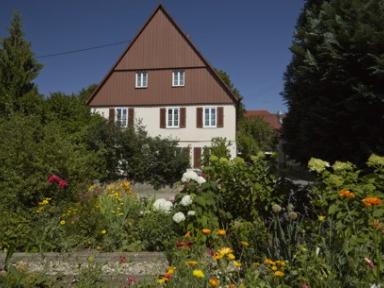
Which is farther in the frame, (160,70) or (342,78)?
(160,70)

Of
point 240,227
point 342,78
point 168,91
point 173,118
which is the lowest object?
point 240,227

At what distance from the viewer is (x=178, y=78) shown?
25859mm

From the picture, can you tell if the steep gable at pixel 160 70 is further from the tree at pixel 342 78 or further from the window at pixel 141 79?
the tree at pixel 342 78

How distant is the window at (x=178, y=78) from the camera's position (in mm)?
25812

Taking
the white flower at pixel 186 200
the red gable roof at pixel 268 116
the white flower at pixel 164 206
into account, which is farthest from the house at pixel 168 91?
the red gable roof at pixel 268 116

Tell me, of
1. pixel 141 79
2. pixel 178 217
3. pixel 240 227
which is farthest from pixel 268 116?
pixel 240 227

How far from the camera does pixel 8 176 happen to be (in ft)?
21.8

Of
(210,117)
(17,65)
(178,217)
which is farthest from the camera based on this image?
(210,117)

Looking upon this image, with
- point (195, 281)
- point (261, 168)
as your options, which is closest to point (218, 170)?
point (261, 168)

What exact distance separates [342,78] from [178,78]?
69.4 feet

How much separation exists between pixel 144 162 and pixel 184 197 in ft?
42.1

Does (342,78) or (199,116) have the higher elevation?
(199,116)

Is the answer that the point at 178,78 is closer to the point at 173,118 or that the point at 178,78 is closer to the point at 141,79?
the point at 141,79

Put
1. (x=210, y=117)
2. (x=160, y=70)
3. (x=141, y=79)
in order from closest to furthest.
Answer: (x=210, y=117) → (x=160, y=70) → (x=141, y=79)
